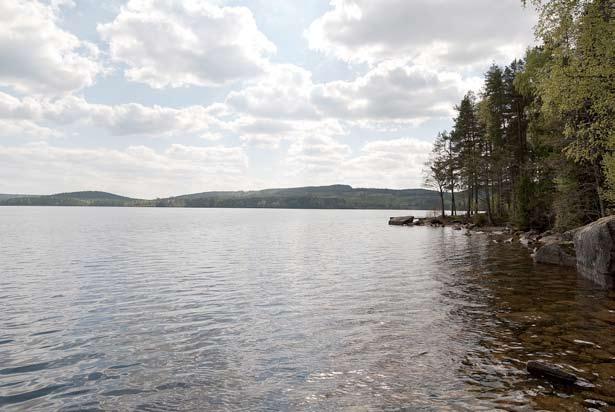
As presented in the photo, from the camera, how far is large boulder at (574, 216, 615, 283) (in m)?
17.0

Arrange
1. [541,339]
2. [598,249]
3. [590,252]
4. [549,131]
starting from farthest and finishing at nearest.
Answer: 1. [549,131]
2. [590,252]
3. [598,249]
4. [541,339]

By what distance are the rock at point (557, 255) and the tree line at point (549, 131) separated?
3.47 metres

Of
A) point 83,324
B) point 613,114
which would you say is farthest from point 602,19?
point 83,324

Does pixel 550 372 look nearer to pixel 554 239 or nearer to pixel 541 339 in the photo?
pixel 541 339

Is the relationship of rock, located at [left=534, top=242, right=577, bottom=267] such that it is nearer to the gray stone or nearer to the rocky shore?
the rocky shore

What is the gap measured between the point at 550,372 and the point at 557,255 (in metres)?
18.5

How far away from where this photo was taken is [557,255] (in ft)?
77.5

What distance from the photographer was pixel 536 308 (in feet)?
45.8

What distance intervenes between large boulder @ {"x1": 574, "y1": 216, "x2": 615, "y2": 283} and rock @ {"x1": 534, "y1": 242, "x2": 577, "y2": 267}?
2.98 meters

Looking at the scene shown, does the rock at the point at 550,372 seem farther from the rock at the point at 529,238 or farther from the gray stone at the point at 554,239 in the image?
the rock at the point at 529,238

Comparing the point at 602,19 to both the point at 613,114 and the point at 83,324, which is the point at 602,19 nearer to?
the point at 613,114

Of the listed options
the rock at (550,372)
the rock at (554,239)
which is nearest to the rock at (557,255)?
the rock at (554,239)

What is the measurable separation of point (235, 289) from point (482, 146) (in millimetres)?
58433

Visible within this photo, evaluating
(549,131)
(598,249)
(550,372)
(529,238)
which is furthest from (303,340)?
(529,238)
